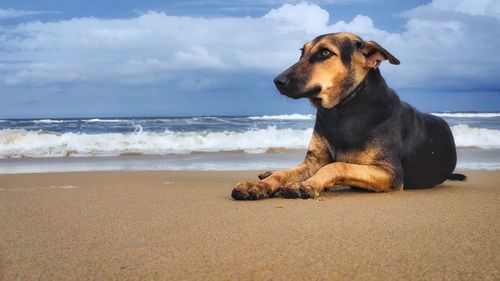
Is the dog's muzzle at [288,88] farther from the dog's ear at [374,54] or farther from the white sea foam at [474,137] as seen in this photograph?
the white sea foam at [474,137]

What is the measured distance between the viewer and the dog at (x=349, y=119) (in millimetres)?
4754

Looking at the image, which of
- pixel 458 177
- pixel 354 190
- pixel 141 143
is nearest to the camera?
pixel 354 190

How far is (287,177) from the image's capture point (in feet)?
16.5

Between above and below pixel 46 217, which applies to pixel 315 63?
above

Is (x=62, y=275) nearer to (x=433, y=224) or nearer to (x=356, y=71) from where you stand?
(x=433, y=224)

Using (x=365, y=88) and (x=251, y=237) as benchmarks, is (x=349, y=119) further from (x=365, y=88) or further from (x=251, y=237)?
(x=251, y=237)

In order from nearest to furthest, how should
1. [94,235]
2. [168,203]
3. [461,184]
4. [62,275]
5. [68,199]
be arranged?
1. [62,275]
2. [94,235]
3. [168,203]
4. [68,199]
5. [461,184]

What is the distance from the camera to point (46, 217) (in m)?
3.67

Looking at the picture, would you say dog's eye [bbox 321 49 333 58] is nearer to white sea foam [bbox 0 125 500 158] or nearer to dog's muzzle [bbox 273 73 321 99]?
dog's muzzle [bbox 273 73 321 99]

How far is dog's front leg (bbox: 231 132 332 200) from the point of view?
4.41 m

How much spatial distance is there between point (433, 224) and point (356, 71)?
211 centimetres

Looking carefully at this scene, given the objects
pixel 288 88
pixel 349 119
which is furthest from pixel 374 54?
pixel 288 88

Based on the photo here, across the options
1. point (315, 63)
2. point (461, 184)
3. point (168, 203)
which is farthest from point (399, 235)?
point (461, 184)

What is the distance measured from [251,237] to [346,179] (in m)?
2.06
